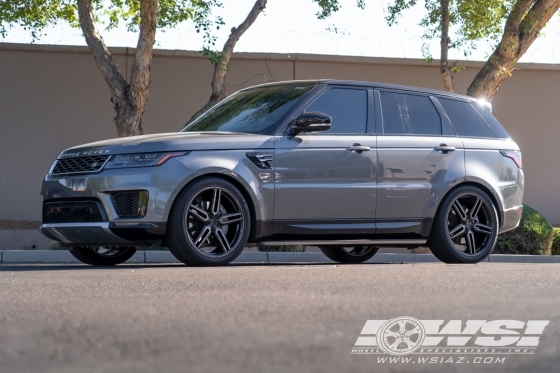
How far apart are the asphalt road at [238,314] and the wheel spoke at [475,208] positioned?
2.38 metres

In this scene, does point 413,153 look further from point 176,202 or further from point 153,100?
point 153,100

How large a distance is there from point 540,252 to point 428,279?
7978 mm

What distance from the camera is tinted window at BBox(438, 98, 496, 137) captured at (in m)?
10.1

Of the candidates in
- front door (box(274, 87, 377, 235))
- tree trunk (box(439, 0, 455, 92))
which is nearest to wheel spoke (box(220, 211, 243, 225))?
front door (box(274, 87, 377, 235))

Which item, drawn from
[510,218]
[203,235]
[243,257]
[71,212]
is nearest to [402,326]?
[203,235]

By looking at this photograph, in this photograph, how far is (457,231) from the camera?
9750mm

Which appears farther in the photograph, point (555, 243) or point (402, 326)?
point (555, 243)

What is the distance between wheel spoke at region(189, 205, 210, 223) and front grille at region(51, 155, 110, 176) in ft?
2.74

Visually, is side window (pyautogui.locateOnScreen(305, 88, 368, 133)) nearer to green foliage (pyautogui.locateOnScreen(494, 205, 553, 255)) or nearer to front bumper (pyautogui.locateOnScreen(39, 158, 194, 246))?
front bumper (pyautogui.locateOnScreen(39, 158, 194, 246))

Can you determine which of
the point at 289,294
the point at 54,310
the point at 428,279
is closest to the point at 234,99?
the point at 428,279

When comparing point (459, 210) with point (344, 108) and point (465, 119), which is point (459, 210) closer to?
point (465, 119)

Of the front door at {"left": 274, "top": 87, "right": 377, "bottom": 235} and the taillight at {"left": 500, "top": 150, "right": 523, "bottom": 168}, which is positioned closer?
the front door at {"left": 274, "top": 87, "right": 377, "bottom": 235}

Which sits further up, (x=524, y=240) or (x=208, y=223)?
(x=208, y=223)

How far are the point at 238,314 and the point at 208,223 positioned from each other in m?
3.56
